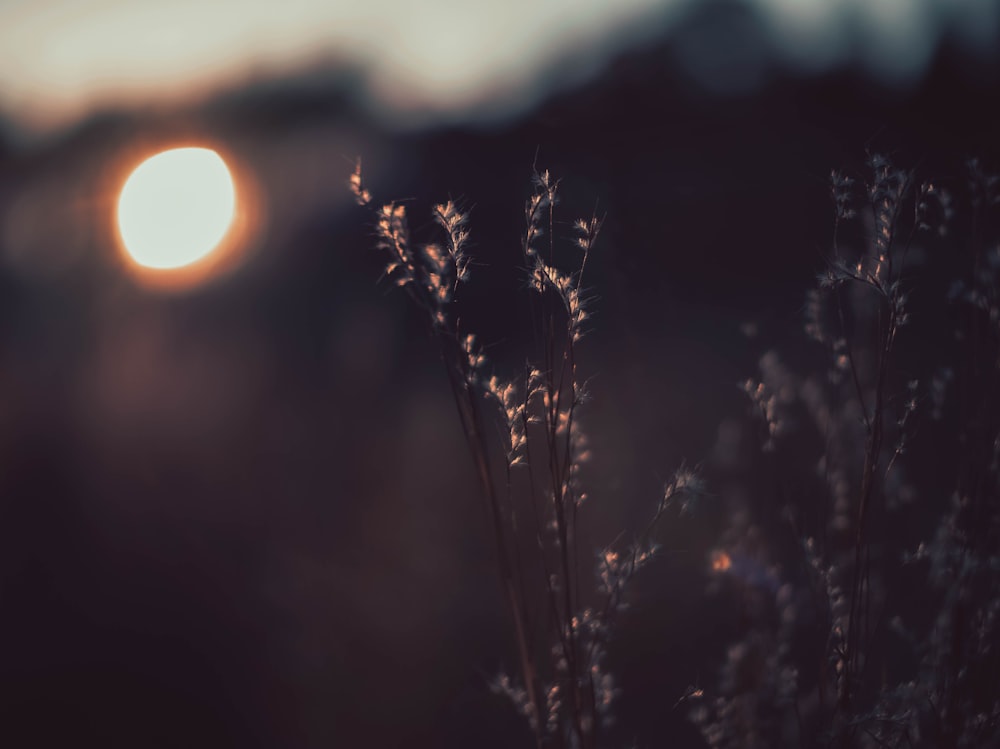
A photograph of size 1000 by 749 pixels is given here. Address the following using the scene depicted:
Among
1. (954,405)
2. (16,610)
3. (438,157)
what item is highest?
(438,157)

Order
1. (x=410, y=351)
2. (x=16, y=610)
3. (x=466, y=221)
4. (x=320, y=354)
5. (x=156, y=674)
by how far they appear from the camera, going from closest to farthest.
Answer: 1. (x=466, y=221)
2. (x=156, y=674)
3. (x=16, y=610)
4. (x=320, y=354)
5. (x=410, y=351)

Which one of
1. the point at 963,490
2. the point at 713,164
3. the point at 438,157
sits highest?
the point at 438,157

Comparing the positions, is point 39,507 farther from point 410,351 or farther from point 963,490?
point 963,490

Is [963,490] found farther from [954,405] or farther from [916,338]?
[916,338]

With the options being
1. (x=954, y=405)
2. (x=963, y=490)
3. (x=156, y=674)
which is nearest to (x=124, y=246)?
(x=156, y=674)

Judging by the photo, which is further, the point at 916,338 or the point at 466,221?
the point at 916,338

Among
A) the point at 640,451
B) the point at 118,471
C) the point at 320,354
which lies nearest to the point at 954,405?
the point at 640,451

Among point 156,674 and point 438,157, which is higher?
point 438,157

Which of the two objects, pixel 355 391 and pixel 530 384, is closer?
pixel 530 384

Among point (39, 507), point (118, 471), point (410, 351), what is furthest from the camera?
point (410, 351)
